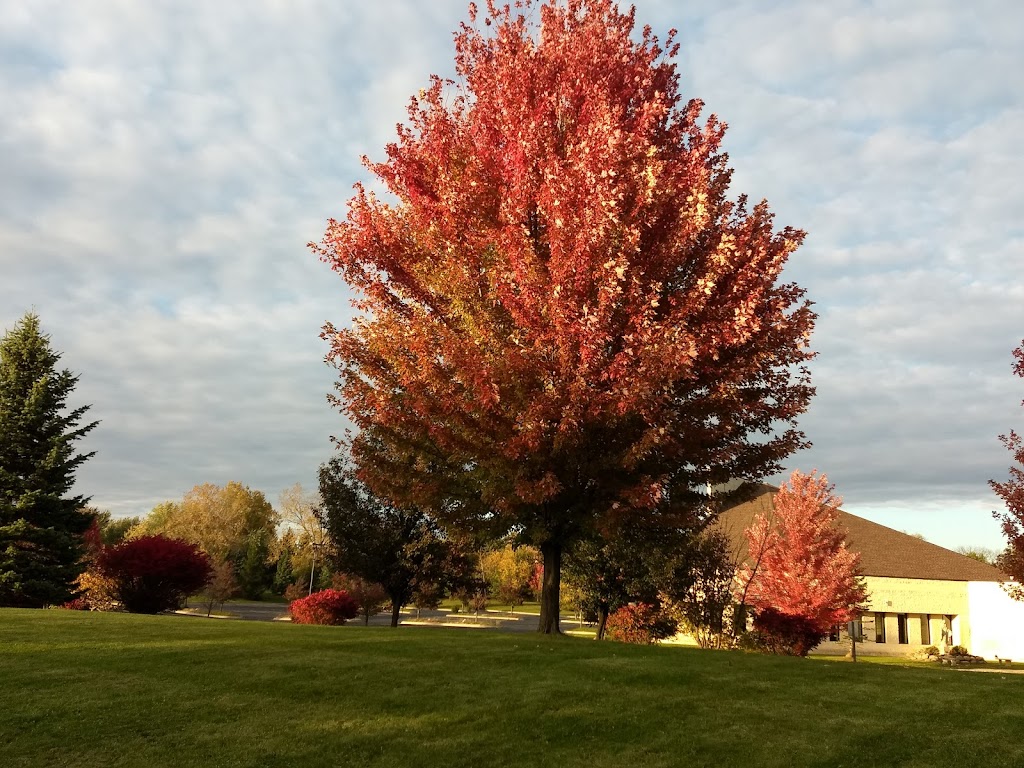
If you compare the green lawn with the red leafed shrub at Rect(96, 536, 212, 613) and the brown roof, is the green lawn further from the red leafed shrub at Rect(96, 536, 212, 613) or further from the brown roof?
the brown roof

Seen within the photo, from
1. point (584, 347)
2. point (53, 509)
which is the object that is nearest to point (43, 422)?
point (53, 509)

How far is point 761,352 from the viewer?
13.1 m

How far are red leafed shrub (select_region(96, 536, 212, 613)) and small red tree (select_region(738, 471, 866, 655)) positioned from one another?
19693mm

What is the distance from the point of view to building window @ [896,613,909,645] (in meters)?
41.8

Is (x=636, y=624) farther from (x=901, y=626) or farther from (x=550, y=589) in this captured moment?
(x=901, y=626)

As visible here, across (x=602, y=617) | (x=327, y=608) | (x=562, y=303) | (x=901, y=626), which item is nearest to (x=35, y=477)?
(x=327, y=608)

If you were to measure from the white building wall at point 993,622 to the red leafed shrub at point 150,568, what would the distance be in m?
43.1

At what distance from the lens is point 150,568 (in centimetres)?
2461

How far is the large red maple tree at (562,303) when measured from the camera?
39.4ft

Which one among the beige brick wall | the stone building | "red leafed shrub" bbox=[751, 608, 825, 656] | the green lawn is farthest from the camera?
the stone building

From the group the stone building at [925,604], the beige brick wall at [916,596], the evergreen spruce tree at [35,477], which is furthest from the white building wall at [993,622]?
the evergreen spruce tree at [35,477]

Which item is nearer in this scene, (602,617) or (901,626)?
(602,617)

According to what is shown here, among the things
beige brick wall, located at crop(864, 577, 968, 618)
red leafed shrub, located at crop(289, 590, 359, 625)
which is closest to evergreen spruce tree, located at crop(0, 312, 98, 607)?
red leafed shrub, located at crop(289, 590, 359, 625)

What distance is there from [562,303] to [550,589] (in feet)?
22.2
